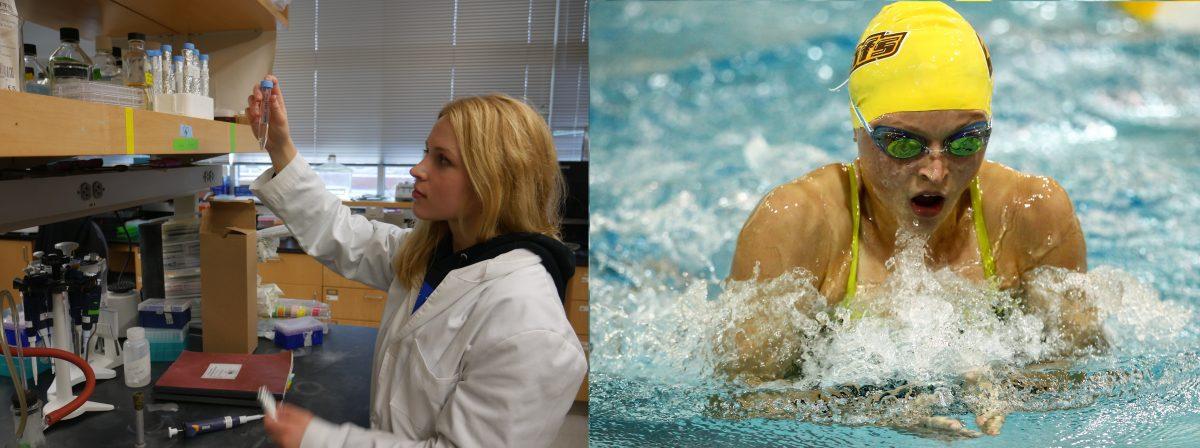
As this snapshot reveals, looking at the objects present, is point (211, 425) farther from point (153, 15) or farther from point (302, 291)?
point (302, 291)

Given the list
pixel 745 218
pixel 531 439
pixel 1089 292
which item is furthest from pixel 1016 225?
pixel 531 439

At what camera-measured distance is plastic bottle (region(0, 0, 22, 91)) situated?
102cm

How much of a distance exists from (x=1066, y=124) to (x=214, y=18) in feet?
7.10

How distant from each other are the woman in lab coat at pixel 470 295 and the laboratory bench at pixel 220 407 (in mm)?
312

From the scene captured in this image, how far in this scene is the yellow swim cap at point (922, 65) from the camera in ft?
3.99

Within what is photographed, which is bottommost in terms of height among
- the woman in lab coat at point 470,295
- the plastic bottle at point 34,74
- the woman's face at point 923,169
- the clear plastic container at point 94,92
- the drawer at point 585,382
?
the drawer at point 585,382

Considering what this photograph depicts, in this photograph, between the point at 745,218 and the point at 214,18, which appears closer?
the point at 745,218

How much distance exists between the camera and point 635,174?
4.51ft

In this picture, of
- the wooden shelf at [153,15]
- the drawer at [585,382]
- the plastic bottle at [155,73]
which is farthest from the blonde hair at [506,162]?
the wooden shelf at [153,15]

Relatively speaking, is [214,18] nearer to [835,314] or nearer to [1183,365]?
[835,314]

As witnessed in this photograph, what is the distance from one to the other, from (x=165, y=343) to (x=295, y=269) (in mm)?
2140

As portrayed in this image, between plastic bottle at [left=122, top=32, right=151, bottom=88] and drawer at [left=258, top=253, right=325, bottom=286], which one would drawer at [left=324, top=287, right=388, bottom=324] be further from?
plastic bottle at [left=122, top=32, right=151, bottom=88]

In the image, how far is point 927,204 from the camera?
1303 mm

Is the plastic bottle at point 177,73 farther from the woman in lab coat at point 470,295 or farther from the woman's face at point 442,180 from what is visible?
the woman's face at point 442,180
